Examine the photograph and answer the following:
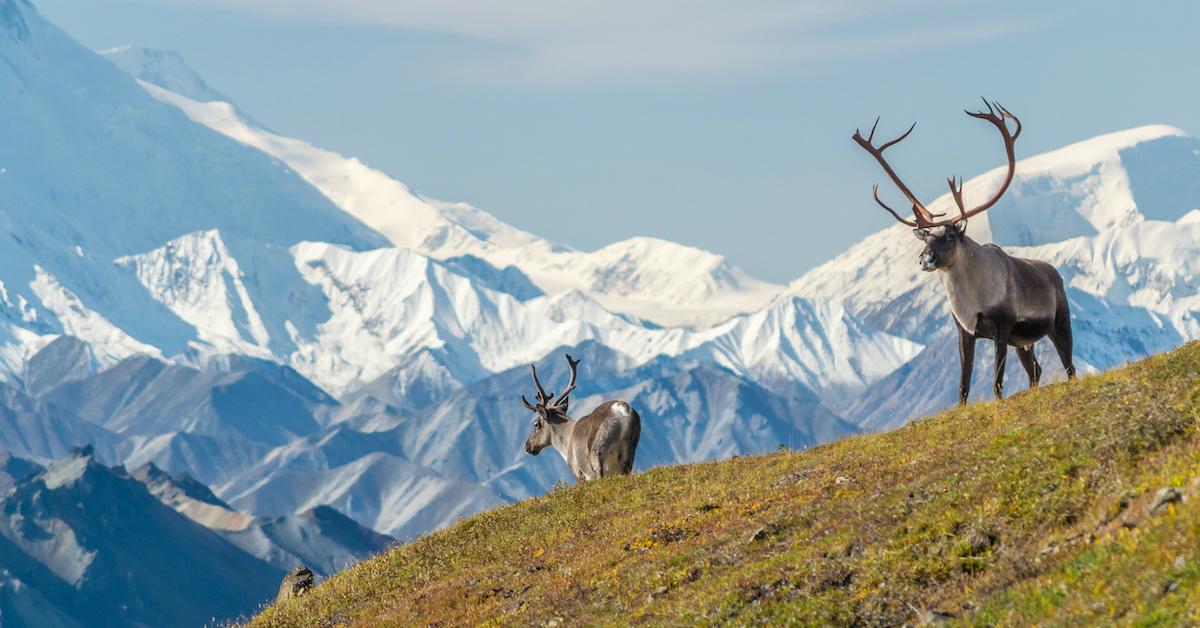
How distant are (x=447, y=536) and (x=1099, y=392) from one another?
44.3 feet

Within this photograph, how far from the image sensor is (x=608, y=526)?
30.6 meters

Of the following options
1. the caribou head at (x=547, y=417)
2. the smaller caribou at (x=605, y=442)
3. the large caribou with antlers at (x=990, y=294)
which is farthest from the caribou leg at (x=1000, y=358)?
the caribou head at (x=547, y=417)

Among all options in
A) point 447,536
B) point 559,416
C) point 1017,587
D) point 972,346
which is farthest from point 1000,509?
point 559,416

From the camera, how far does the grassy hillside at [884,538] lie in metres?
18.2

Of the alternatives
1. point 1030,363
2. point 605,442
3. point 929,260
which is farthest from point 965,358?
point 605,442

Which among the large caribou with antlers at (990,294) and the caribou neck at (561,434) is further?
the caribou neck at (561,434)

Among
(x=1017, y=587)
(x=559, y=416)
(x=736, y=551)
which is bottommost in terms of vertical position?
(x=559, y=416)

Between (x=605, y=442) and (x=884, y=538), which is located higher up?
(x=884, y=538)

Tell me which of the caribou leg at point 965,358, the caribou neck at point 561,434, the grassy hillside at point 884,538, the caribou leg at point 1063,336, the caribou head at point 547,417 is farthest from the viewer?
the caribou head at point 547,417

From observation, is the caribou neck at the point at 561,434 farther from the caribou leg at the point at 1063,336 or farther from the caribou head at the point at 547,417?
the caribou leg at the point at 1063,336

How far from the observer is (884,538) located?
22000 millimetres

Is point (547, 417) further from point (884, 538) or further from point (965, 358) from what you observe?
point (884, 538)

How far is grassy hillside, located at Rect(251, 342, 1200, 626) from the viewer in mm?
18219

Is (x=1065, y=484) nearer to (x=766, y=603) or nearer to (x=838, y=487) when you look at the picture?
(x=766, y=603)
